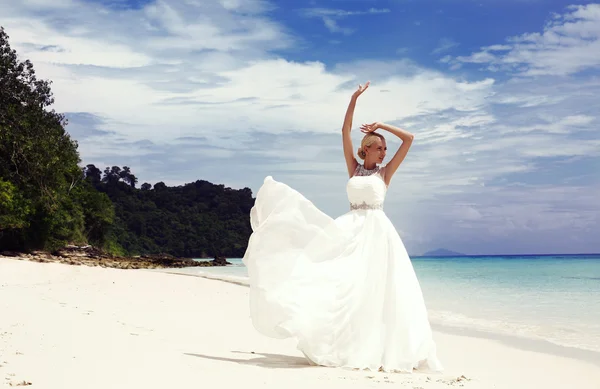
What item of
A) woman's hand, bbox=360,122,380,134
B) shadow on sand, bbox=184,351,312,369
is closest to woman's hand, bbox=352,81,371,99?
woman's hand, bbox=360,122,380,134

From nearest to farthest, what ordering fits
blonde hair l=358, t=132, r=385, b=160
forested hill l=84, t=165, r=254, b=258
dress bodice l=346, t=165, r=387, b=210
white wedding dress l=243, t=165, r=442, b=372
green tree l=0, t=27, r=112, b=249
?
white wedding dress l=243, t=165, r=442, b=372, dress bodice l=346, t=165, r=387, b=210, blonde hair l=358, t=132, r=385, b=160, green tree l=0, t=27, r=112, b=249, forested hill l=84, t=165, r=254, b=258

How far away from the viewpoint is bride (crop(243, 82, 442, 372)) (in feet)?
18.9

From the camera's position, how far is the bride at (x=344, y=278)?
18.9ft

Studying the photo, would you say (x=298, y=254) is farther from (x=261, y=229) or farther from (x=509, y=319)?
(x=509, y=319)

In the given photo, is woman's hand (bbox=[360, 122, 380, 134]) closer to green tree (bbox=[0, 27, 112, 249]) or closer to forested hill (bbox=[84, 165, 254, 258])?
green tree (bbox=[0, 27, 112, 249])

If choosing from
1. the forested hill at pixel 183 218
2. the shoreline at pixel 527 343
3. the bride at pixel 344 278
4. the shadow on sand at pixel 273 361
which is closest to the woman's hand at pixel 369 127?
the bride at pixel 344 278

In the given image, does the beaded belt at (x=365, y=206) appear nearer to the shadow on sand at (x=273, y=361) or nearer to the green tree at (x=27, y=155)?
the shadow on sand at (x=273, y=361)

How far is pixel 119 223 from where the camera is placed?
3381 inches

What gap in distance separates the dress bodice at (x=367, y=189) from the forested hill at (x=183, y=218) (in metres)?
78.1

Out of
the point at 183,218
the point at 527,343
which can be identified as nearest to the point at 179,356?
the point at 527,343

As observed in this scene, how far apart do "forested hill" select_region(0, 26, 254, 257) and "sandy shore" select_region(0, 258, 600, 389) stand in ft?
71.6

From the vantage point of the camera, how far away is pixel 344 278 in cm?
602

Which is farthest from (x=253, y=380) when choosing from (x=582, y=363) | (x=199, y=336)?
(x=582, y=363)

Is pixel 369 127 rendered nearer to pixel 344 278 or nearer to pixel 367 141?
pixel 367 141
